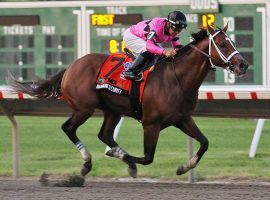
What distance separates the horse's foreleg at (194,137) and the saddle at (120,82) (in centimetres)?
46

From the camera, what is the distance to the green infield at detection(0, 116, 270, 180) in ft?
37.3

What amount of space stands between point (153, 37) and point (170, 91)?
1.82 ft

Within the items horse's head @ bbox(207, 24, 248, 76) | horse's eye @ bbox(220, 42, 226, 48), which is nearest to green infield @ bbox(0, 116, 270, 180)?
horse's head @ bbox(207, 24, 248, 76)

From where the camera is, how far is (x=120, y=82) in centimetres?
1021

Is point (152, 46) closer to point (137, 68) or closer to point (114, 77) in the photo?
point (137, 68)

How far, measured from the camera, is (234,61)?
31.6 ft

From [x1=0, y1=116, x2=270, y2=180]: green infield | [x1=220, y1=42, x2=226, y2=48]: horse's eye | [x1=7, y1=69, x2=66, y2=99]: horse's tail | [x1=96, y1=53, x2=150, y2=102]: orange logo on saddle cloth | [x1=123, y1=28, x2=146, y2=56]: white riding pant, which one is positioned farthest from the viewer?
[x1=0, y1=116, x2=270, y2=180]: green infield

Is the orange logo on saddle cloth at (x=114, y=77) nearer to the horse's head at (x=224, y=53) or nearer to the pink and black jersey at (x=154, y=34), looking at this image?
the pink and black jersey at (x=154, y=34)

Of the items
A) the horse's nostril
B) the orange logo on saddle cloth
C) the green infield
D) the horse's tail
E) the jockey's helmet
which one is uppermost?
the jockey's helmet

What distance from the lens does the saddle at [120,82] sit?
10.0m

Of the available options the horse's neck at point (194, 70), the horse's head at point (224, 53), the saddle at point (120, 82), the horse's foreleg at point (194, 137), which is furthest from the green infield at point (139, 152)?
the horse's head at point (224, 53)

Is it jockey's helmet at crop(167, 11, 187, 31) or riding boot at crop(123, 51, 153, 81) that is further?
riding boot at crop(123, 51, 153, 81)

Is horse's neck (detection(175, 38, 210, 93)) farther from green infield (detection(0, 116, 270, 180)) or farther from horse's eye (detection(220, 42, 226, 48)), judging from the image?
green infield (detection(0, 116, 270, 180))

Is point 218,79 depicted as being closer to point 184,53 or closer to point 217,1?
point 217,1
